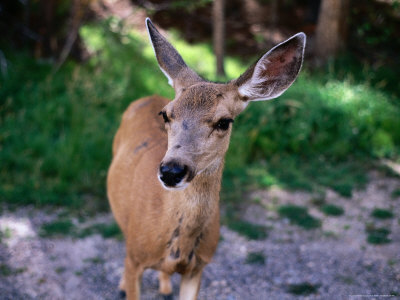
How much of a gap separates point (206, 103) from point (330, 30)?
7.07m

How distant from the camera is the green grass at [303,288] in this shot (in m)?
3.97

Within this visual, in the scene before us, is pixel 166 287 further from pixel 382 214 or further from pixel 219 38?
pixel 219 38

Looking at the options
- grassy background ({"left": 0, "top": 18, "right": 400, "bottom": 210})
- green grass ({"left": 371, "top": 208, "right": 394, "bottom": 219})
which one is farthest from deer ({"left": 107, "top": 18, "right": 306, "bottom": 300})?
green grass ({"left": 371, "top": 208, "right": 394, "bottom": 219})

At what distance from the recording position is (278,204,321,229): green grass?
505 cm

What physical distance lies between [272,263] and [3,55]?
563cm

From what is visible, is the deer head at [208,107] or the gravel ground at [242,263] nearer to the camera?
the deer head at [208,107]

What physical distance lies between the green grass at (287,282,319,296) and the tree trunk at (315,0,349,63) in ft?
19.7

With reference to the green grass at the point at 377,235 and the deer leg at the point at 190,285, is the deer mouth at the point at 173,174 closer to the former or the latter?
the deer leg at the point at 190,285

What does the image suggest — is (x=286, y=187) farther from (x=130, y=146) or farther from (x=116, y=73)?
(x=116, y=73)

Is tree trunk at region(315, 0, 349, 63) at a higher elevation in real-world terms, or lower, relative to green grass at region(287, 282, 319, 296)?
higher

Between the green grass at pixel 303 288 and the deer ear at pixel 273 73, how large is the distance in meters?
2.05

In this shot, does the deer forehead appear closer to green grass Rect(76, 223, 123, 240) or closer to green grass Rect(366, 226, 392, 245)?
green grass Rect(76, 223, 123, 240)

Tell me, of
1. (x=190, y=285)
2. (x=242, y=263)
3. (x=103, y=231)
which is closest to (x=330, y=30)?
Result: (x=242, y=263)

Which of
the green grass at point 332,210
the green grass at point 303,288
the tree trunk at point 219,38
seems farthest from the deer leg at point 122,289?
the tree trunk at point 219,38
